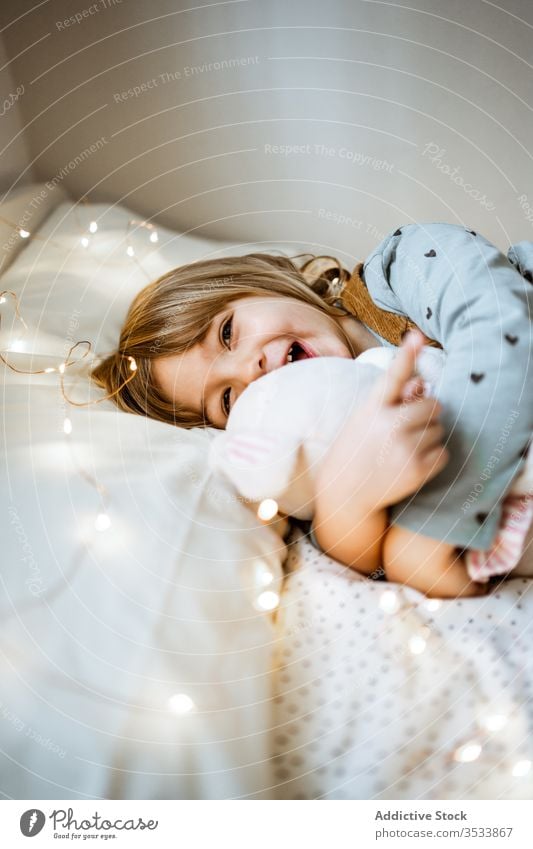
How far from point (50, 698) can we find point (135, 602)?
0.20 ft

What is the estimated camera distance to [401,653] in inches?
12.9

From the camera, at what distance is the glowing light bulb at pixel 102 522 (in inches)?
13.6

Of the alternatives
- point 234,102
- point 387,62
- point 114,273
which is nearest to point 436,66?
point 387,62

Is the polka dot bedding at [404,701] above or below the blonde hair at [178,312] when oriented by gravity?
below

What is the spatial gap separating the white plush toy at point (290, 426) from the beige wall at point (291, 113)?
21cm

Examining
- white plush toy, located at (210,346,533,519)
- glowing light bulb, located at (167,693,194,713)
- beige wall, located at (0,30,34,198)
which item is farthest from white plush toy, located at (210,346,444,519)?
beige wall, located at (0,30,34,198)

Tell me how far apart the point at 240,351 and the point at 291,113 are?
0.79 feet

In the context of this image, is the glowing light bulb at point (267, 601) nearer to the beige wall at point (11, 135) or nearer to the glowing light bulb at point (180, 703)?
the glowing light bulb at point (180, 703)

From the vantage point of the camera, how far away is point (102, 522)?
348 millimetres

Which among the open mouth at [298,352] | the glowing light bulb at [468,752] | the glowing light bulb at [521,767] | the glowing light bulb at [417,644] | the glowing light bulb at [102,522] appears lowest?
the glowing light bulb at [521,767]

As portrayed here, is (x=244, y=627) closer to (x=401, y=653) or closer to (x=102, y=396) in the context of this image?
(x=401, y=653)

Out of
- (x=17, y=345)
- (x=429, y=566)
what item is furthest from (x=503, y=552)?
(x=17, y=345)

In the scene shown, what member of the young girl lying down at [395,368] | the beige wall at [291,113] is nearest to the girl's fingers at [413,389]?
the young girl lying down at [395,368]

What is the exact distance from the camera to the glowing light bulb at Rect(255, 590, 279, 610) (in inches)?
13.3
